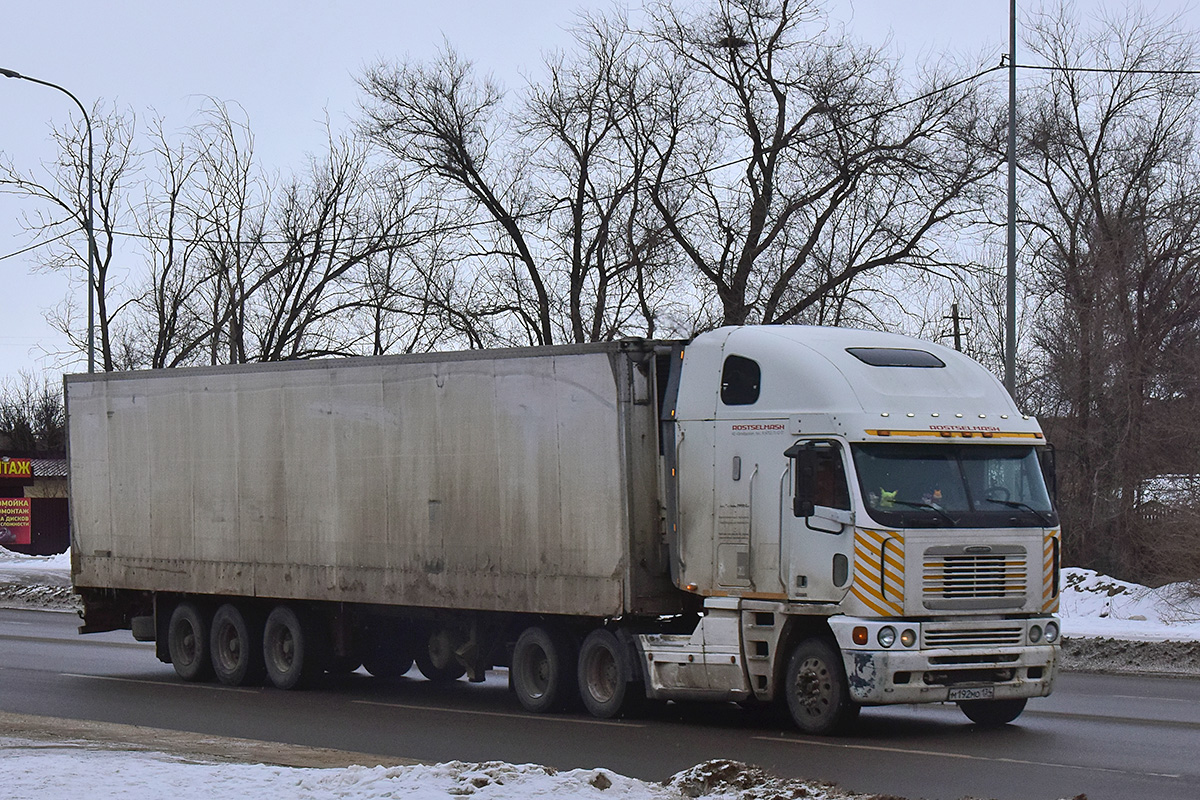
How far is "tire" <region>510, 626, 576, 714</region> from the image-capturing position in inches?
584

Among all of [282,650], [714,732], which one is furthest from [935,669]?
[282,650]

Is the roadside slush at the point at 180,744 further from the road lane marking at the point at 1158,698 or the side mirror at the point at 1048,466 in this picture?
the road lane marking at the point at 1158,698

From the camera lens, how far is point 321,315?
41875 mm

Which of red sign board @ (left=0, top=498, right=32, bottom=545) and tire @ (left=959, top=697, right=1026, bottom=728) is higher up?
red sign board @ (left=0, top=498, right=32, bottom=545)

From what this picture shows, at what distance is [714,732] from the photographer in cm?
1347

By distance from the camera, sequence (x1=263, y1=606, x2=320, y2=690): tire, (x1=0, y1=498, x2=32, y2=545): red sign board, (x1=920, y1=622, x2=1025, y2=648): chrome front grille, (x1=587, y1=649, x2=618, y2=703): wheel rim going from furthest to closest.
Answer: (x1=0, y1=498, x2=32, y2=545): red sign board < (x1=263, y1=606, x2=320, y2=690): tire < (x1=587, y1=649, x2=618, y2=703): wheel rim < (x1=920, y1=622, x2=1025, y2=648): chrome front grille

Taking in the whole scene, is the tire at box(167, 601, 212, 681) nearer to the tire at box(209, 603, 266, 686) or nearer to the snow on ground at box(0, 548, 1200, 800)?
the tire at box(209, 603, 266, 686)

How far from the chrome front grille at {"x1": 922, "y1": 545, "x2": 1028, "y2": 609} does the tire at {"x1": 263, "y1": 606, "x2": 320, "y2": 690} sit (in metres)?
7.60

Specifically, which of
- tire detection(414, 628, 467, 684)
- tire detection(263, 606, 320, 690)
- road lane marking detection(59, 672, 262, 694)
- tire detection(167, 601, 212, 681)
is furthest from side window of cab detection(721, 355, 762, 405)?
tire detection(167, 601, 212, 681)

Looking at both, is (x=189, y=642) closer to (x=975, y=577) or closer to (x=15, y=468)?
(x=975, y=577)

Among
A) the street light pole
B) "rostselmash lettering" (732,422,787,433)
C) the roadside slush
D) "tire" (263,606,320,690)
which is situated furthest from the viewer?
the street light pole

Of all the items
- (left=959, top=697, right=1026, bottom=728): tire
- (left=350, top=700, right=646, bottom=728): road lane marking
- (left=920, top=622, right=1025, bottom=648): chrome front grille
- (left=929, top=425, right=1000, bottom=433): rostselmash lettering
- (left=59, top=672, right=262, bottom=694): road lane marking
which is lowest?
(left=59, top=672, right=262, bottom=694): road lane marking

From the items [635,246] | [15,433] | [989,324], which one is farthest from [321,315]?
[15,433]

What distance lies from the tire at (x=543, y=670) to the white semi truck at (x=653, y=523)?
1.1 inches
